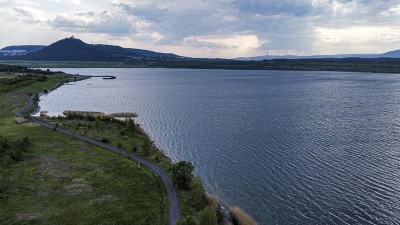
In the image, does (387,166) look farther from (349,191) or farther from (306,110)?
(306,110)

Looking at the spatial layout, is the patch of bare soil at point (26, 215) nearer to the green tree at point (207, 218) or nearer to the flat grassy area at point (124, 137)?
the flat grassy area at point (124, 137)

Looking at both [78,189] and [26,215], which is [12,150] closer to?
[78,189]

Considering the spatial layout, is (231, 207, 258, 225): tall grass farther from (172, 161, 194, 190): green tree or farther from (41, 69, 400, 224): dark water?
(172, 161, 194, 190): green tree

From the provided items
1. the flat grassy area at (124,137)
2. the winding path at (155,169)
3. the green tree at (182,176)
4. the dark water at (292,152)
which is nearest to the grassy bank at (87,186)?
the green tree at (182,176)

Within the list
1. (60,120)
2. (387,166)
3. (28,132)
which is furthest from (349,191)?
(60,120)

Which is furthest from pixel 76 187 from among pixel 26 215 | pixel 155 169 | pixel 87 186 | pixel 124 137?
pixel 124 137

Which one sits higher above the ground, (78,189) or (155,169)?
(155,169)

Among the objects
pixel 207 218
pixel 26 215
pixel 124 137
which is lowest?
Answer: pixel 26 215

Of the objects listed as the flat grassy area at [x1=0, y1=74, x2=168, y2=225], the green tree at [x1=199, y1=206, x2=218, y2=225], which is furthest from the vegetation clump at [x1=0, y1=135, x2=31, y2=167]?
the green tree at [x1=199, y1=206, x2=218, y2=225]
